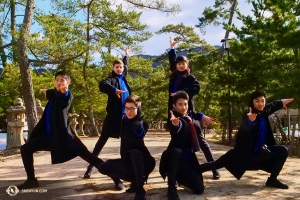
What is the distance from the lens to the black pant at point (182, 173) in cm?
323

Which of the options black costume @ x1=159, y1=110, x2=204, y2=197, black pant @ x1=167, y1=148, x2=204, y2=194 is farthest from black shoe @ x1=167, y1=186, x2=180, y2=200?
black costume @ x1=159, y1=110, x2=204, y2=197

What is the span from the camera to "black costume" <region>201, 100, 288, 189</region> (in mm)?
3619

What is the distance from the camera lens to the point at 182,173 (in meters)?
3.45

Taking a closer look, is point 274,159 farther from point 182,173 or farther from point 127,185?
point 127,185

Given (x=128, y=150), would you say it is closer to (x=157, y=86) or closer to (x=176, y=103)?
(x=176, y=103)

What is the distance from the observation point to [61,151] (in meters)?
3.55

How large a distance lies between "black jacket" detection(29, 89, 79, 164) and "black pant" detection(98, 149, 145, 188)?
406 millimetres

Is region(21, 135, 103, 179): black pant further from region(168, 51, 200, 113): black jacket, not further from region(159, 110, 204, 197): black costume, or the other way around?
region(168, 51, 200, 113): black jacket

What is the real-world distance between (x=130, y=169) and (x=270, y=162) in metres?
1.57

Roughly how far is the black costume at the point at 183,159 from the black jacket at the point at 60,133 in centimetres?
100

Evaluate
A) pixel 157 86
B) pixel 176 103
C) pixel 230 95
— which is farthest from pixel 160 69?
pixel 176 103

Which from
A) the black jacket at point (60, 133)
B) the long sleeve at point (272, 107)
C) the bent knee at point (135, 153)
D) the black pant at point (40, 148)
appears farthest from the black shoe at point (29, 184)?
the long sleeve at point (272, 107)

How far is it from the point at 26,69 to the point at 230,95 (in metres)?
6.43

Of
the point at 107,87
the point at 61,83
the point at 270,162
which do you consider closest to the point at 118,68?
the point at 107,87
